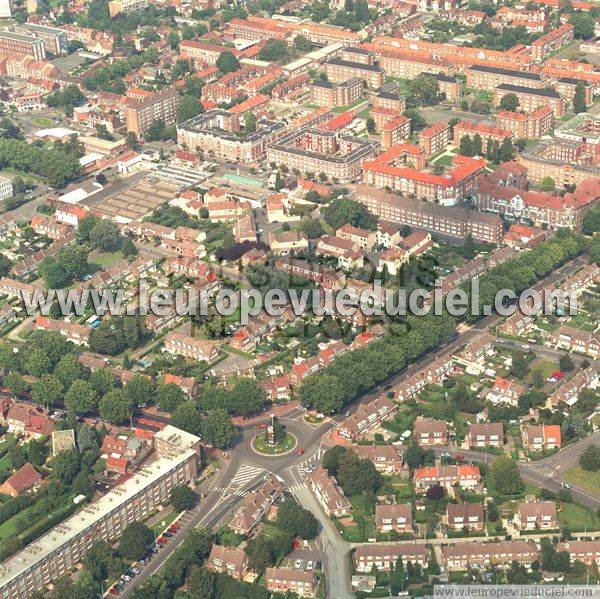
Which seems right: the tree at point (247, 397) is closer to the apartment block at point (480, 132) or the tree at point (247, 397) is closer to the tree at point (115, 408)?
the tree at point (115, 408)

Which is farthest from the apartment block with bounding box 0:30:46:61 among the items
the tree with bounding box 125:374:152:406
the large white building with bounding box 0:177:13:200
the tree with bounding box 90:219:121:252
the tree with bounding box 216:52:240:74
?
the tree with bounding box 125:374:152:406

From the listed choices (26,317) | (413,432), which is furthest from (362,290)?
(26,317)

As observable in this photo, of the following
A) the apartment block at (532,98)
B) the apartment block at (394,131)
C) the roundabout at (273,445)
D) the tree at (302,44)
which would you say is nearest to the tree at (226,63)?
the tree at (302,44)

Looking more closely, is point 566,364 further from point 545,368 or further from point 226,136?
point 226,136

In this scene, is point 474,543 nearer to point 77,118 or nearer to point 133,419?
point 133,419

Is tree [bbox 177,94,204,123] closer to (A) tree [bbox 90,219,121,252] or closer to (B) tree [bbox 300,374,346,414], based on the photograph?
(A) tree [bbox 90,219,121,252]

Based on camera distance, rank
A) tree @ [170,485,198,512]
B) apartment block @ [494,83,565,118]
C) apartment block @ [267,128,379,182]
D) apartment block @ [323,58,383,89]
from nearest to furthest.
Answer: tree @ [170,485,198,512] → apartment block @ [267,128,379,182] → apartment block @ [494,83,565,118] → apartment block @ [323,58,383,89]
